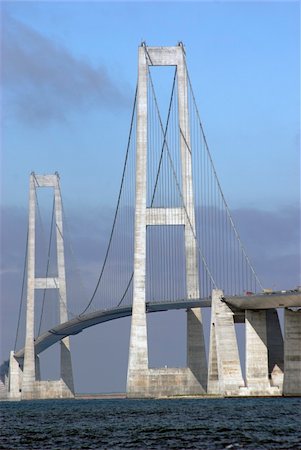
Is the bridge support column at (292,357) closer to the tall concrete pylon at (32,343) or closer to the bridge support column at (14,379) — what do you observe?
the tall concrete pylon at (32,343)

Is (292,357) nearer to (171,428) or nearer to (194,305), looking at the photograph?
(194,305)

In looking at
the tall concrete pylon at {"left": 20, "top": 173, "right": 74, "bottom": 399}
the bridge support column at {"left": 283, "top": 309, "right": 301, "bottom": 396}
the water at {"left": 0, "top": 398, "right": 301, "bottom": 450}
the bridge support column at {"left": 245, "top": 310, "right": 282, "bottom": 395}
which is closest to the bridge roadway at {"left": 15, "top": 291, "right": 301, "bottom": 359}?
the bridge support column at {"left": 245, "top": 310, "right": 282, "bottom": 395}

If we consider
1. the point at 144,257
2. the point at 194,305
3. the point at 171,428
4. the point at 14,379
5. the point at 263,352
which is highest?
the point at 144,257

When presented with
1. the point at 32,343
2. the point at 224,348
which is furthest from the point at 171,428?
the point at 32,343

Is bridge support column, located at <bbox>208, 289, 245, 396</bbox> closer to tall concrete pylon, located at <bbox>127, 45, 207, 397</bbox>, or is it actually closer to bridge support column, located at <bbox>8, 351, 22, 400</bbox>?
tall concrete pylon, located at <bbox>127, 45, 207, 397</bbox>

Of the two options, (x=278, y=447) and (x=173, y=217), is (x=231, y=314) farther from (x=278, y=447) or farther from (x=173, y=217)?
(x=278, y=447)

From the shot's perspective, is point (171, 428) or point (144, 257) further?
point (144, 257)

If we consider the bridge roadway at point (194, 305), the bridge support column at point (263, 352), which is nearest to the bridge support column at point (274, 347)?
the bridge support column at point (263, 352)

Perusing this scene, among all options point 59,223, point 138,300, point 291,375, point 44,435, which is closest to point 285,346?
point 291,375
